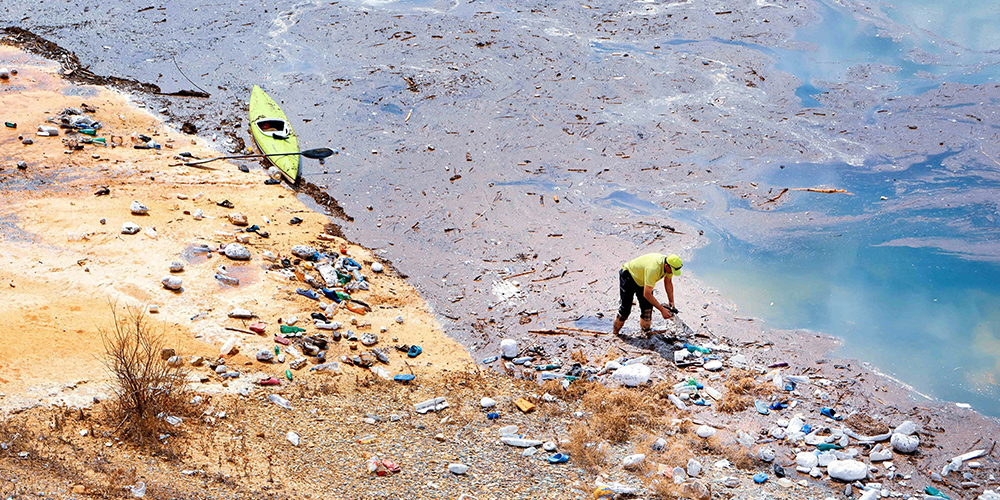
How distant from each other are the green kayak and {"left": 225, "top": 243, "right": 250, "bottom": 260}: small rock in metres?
2.75

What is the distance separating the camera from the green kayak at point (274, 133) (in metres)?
12.0

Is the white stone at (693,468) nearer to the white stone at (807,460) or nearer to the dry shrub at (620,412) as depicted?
the dry shrub at (620,412)

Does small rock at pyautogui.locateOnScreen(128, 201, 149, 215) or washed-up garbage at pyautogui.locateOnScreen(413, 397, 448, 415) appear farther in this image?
small rock at pyautogui.locateOnScreen(128, 201, 149, 215)

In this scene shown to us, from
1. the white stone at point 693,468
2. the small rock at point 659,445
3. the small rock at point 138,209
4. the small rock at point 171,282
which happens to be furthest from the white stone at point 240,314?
the white stone at point 693,468

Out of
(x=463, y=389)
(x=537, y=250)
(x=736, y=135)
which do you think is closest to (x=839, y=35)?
(x=736, y=135)

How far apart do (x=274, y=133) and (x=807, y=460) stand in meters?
10.2

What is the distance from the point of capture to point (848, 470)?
20.9 feet

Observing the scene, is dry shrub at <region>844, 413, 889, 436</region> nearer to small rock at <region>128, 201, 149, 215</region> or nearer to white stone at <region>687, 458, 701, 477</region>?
white stone at <region>687, 458, 701, 477</region>

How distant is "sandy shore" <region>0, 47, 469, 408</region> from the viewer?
7.10 m

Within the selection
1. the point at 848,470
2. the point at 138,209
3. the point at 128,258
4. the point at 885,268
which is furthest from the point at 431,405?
the point at 885,268

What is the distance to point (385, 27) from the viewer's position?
16594 millimetres

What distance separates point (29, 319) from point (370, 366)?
3.65 meters

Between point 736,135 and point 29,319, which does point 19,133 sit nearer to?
point 29,319

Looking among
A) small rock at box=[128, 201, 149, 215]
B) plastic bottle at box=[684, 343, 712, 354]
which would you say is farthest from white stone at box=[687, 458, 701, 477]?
small rock at box=[128, 201, 149, 215]
